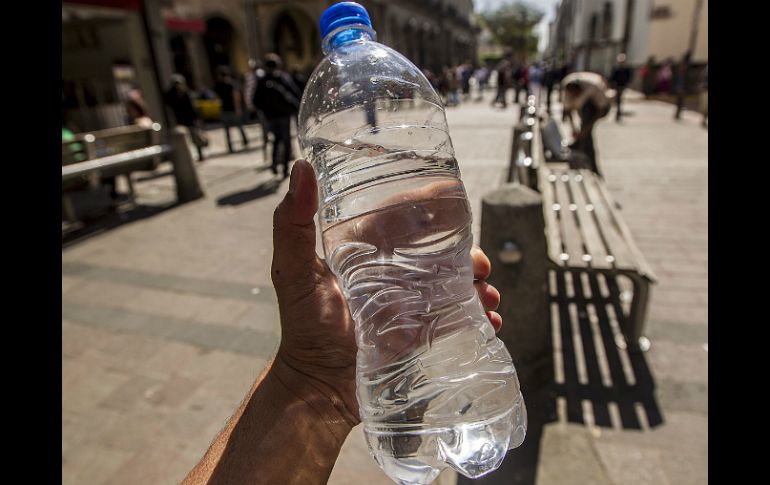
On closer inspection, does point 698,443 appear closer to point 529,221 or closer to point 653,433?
point 653,433

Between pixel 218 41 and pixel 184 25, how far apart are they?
19.6ft

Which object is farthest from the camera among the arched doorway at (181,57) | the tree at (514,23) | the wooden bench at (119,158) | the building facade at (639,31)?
the tree at (514,23)

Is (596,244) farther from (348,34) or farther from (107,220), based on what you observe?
(107,220)

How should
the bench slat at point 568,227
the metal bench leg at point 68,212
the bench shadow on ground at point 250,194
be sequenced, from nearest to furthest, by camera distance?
1. the bench slat at point 568,227
2. the metal bench leg at point 68,212
3. the bench shadow on ground at point 250,194

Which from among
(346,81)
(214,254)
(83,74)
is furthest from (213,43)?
(346,81)

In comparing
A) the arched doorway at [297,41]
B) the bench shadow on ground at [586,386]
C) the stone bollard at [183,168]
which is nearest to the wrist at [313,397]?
the bench shadow on ground at [586,386]

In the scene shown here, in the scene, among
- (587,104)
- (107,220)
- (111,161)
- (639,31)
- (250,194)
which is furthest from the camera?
(639,31)

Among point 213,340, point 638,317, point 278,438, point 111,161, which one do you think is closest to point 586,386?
point 638,317

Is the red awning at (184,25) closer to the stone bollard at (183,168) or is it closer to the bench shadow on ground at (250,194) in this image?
the stone bollard at (183,168)

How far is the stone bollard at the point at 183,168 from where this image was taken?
7758mm

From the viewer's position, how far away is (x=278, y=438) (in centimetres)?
141

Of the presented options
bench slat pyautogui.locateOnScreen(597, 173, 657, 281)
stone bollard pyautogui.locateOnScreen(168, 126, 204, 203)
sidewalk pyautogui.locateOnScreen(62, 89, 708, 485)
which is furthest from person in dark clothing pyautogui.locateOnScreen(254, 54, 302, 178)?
bench slat pyautogui.locateOnScreen(597, 173, 657, 281)

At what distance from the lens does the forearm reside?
135 centimetres
